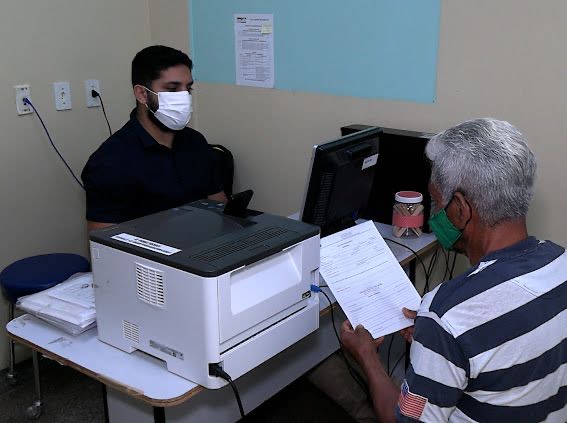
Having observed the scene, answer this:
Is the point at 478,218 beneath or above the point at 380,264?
above

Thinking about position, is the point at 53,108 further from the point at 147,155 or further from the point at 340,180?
the point at 340,180

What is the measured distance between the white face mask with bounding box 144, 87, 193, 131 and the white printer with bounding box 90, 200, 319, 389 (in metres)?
0.85

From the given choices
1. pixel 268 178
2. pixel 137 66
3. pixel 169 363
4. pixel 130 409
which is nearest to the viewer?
pixel 169 363

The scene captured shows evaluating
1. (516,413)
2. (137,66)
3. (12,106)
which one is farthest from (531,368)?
(12,106)

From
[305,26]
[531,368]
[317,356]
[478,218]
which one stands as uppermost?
[305,26]

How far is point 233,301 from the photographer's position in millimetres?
1354

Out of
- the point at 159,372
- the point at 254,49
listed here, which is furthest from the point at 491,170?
the point at 254,49

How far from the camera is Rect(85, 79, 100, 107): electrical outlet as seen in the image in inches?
114

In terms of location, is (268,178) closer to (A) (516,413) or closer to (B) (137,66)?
(B) (137,66)

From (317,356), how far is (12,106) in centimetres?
165

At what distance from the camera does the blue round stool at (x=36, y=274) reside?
2.34 m

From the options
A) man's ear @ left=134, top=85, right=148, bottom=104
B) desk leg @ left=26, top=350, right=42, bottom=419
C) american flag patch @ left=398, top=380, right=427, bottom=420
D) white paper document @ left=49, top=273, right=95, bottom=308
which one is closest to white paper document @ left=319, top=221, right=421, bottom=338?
american flag patch @ left=398, top=380, right=427, bottom=420

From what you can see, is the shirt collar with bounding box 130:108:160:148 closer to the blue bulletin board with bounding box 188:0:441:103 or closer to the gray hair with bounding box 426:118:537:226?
the blue bulletin board with bounding box 188:0:441:103

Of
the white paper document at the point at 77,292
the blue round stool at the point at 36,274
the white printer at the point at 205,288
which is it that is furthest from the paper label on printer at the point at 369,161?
the blue round stool at the point at 36,274
